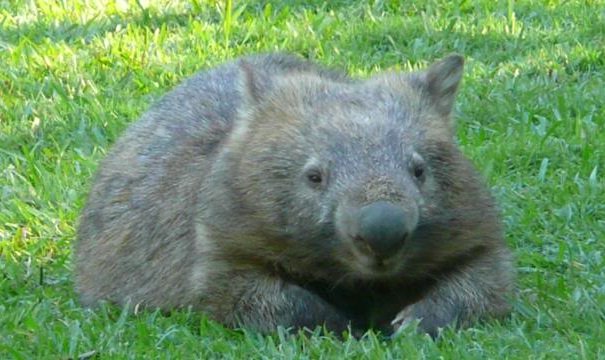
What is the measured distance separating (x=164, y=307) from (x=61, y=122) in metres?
2.76

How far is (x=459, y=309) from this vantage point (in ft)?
19.6

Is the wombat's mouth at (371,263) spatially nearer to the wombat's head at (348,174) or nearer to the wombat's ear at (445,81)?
the wombat's head at (348,174)

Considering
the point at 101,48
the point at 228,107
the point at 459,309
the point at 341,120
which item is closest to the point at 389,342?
the point at 459,309

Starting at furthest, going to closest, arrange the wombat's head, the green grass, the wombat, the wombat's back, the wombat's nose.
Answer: the wombat's back → the green grass → the wombat → the wombat's head → the wombat's nose

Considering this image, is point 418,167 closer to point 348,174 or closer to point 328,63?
point 348,174

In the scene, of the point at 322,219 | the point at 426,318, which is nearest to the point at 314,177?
the point at 322,219

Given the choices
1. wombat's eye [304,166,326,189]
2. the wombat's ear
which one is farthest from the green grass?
the wombat's ear

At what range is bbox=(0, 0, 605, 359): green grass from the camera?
5742 millimetres

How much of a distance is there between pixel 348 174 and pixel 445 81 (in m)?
0.98

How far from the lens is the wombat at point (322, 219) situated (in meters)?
5.62

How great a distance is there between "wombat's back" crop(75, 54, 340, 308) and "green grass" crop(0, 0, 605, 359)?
0.17m

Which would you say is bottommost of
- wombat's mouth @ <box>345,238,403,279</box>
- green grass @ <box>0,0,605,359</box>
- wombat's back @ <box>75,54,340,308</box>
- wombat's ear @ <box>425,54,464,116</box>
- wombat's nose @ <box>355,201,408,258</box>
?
green grass @ <box>0,0,605,359</box>

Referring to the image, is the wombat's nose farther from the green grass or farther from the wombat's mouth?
the green grass

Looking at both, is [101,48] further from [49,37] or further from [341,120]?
[341,120]
